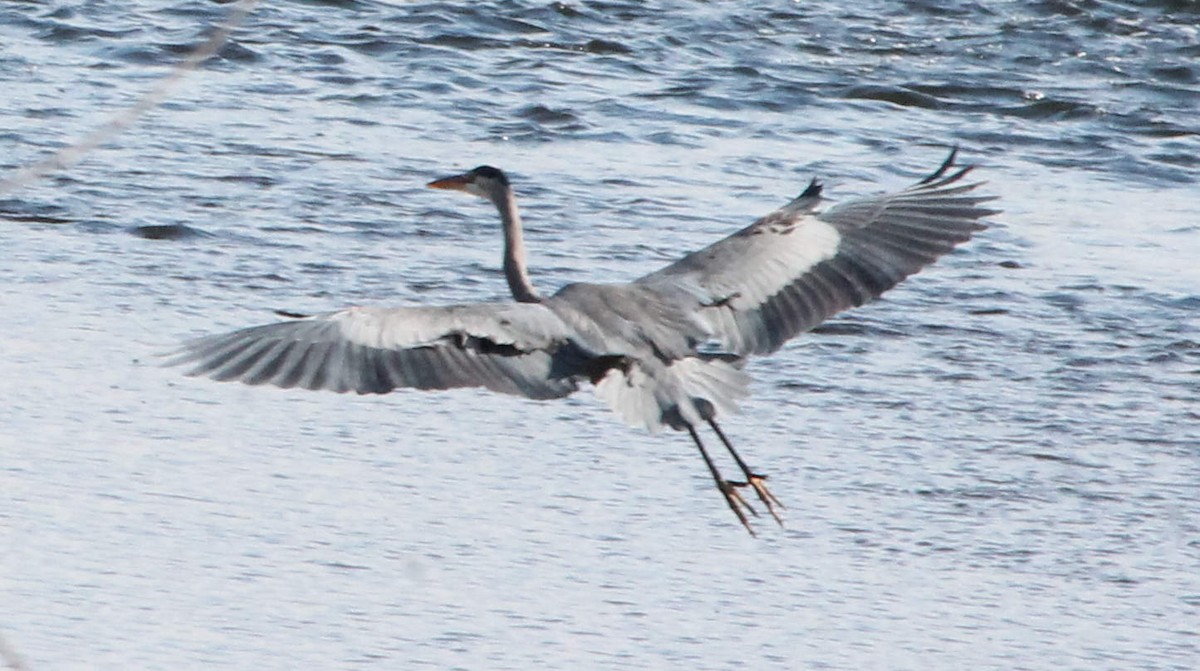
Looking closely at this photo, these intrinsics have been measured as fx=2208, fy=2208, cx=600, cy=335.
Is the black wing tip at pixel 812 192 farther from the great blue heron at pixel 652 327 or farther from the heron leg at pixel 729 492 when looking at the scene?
the heron leg at pixel 729 492

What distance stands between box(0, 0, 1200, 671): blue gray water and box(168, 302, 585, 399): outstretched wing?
48cm

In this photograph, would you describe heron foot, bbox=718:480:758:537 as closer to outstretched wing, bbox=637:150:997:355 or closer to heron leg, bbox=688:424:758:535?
heron leg, bbox=688:424:758:535

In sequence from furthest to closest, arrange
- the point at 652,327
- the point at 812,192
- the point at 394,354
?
1. the point at 812,192
2. the point at 652,327
3. the point at 394,354

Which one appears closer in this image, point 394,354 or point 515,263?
point 394,354

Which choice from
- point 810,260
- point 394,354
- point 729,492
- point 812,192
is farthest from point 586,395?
point 394,354

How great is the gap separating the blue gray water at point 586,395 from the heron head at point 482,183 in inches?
23.0

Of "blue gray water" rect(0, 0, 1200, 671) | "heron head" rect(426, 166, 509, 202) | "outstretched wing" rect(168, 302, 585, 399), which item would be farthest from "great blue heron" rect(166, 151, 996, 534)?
"blue gray water" rect(0, 0, 1200, 671)

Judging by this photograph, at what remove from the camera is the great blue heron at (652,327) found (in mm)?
4457

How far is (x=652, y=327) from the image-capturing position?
4812 millimetres

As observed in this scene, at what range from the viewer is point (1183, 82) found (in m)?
10.5

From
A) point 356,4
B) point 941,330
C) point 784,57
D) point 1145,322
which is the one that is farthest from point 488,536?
point 356,4

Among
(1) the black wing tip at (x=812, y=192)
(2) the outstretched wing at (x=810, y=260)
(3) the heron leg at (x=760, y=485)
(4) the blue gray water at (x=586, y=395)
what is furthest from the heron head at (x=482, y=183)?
(3) the heron leg at (x=760, y=485)

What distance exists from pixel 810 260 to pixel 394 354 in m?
1.27

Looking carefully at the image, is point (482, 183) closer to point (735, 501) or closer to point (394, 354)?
point (735, 501)
